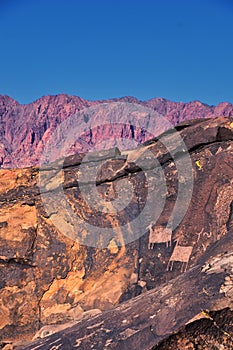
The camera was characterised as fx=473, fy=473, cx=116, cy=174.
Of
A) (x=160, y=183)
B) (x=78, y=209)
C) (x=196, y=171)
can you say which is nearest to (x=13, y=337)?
(x=78, y=209)

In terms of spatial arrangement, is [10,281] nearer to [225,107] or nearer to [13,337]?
[13,337]

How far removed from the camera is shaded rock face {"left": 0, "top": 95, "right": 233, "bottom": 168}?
14405cm

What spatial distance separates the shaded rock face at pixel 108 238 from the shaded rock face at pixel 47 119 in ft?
404

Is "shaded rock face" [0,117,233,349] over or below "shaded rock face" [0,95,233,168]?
below

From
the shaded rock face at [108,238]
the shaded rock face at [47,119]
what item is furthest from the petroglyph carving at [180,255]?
the shaded rock face at [47,119]

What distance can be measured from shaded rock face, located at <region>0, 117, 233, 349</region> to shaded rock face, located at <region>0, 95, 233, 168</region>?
123262 mm

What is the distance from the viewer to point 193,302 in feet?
19.1

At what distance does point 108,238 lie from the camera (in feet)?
32.5

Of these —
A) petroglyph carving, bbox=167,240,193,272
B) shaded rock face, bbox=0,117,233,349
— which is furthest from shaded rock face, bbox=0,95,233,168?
petroglyph carving, bbox=167,240,193,272

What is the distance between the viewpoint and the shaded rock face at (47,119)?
14405cm

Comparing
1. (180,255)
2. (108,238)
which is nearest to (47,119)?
(108,238)

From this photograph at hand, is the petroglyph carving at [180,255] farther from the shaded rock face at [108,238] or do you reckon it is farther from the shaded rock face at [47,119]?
the shaded rock face at [47,119]

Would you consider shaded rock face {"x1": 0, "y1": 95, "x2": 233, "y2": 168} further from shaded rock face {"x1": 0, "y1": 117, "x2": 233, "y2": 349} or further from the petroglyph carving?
Result: the petroglyph carving

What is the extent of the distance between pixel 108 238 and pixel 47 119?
512 ft
